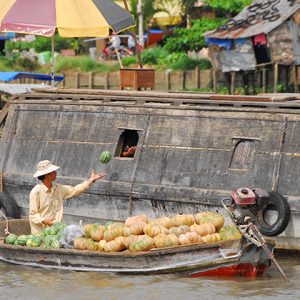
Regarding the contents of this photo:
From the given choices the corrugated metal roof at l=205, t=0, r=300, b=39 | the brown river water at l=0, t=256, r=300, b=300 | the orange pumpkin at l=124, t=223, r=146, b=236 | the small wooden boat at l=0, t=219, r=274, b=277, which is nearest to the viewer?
the brown river water at l=0, t=256, r=300, b=300

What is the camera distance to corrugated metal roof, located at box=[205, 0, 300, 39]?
30422 millimetres

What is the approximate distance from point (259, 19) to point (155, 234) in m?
19.8

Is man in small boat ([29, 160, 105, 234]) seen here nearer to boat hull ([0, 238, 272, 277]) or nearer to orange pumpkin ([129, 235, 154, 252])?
boat hull ([0, 238, 272, 277])

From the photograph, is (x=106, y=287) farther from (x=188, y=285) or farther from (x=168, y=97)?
(x=168, y=97)

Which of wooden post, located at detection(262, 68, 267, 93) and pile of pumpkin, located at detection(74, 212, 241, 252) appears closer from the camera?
pile of pumpkin, located at detection(74, 212, 241, 252)

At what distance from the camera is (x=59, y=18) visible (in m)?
18.4

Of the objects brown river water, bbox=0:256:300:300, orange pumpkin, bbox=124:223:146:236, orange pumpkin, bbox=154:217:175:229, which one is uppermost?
orange pumpkin, bbox=154:217:175:229

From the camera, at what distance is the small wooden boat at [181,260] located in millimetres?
12195

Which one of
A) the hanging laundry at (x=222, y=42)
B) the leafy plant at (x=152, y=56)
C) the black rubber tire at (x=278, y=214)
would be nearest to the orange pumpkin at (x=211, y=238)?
the black rubber tire at (x=278, y=214)

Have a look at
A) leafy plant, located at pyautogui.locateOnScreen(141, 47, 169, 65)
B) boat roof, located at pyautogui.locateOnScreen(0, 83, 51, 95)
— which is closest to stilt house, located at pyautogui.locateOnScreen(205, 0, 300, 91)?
leafy plant, located at pyautogui.locateOnScreen(141, 47, 169, 65)

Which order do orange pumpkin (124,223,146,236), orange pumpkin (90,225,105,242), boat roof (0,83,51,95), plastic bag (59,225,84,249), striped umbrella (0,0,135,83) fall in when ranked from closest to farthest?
orange pumpkin (124,223,146,236)
orange pumpkin (90,225,105,242)
plastic bag (59,225,84,249)
striped umbrella (0,0,135,83)
boat roof (0,83,51,95)

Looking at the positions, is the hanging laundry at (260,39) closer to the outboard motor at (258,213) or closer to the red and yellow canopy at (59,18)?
the red and yellow canopy at (59,18)

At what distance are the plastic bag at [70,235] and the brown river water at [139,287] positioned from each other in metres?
0.36

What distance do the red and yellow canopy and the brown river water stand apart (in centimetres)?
628
